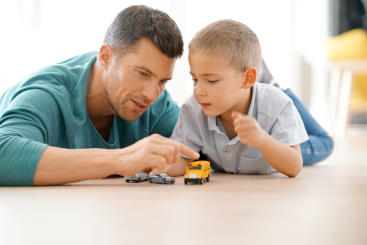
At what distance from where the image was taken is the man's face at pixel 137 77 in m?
1.63

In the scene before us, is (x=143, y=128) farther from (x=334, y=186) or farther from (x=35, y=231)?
(x=35, y=231)

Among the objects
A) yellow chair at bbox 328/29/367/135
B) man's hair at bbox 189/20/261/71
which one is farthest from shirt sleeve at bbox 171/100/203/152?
yellow chair at bbox 328/29/367/135

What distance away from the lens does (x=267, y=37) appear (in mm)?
5250

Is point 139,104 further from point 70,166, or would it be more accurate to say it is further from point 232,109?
point 70,166

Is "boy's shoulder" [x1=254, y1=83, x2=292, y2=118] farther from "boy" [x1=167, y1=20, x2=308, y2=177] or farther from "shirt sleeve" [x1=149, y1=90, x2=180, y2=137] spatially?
"shirt sleeve" [x1=149, y1=90, x2=180, y2=137]

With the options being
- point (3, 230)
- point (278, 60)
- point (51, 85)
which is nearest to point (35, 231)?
point (3, 230)

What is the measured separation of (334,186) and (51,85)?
98 cm

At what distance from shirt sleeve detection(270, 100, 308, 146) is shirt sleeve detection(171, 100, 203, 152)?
28cm

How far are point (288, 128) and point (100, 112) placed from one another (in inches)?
28.0

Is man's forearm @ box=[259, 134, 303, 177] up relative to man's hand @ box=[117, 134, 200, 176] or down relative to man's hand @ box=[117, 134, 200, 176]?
down

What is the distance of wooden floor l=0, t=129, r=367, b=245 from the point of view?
0.83 metres

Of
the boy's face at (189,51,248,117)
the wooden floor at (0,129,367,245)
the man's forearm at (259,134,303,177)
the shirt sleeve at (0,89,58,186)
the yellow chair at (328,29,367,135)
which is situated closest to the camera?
the wooden floor at (0,129,367,245)

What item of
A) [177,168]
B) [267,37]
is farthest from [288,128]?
[267,37]

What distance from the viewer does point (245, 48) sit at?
1.62 m
